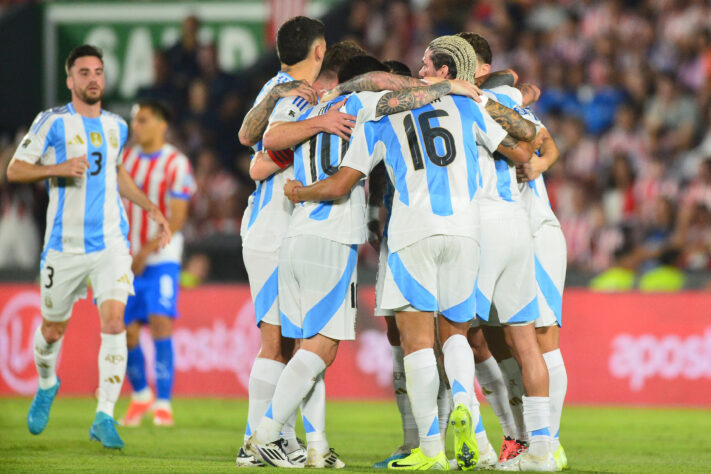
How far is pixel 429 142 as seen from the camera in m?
6.35

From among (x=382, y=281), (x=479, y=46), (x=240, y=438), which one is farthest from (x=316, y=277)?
(x=240, y=438)

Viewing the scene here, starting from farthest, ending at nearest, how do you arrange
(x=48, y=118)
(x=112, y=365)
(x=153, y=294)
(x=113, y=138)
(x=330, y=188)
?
(x=153, y=294) → (x=113, y=138) → (x=48, y=118) → (x=112, y=365) → (x=330, y=188)

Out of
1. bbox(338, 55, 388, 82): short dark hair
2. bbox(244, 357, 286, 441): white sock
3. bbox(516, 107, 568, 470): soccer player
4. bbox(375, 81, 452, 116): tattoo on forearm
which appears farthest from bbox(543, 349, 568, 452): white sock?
bbox(338, 55, 388, 82): short dark hair

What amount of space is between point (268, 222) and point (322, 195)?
693mm

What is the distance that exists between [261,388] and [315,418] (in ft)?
1.48

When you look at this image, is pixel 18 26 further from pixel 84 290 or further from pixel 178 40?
pixel 84 290

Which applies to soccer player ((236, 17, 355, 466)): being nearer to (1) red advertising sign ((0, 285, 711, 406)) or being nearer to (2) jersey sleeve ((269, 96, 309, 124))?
(2) jersey sleeve ((269, 96, 309, 124))

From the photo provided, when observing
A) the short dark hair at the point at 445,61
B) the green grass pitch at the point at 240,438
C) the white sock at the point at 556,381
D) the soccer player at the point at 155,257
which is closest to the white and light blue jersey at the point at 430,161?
the short dark hair at the point at 445,61

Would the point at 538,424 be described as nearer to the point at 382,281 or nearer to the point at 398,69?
the point at 382,281

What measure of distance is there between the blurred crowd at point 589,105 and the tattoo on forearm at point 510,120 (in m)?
6.93

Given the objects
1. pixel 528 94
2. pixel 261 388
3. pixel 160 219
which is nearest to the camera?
pixel 261 388

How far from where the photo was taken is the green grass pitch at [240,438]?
7.02 meters

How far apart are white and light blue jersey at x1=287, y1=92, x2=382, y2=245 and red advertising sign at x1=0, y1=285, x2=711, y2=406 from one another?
6.01 meters

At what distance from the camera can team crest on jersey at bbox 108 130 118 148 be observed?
330 inches
